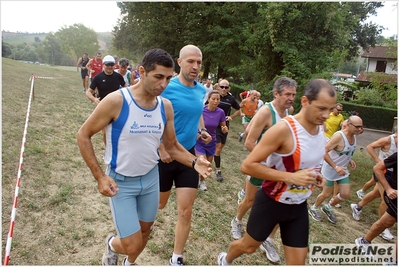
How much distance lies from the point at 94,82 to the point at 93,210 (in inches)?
134

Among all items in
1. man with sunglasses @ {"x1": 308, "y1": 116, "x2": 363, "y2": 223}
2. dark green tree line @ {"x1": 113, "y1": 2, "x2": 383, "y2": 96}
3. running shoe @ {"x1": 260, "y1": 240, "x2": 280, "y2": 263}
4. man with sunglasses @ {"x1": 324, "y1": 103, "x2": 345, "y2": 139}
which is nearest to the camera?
running shoe @ {"x1": 260, "y1": 240, "x2": 280, "y2": 263}

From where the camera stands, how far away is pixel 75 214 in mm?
4188

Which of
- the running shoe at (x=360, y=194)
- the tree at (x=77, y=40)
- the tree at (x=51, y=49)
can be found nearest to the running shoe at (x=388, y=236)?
the running shoe at (x=360, y=194)

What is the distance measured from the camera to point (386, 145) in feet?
16.3

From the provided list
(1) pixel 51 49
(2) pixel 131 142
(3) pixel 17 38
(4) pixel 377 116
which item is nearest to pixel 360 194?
(2) pixel 131 142

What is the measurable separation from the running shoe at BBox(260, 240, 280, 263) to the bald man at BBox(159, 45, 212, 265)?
1.27m

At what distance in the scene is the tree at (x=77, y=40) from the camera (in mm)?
74438

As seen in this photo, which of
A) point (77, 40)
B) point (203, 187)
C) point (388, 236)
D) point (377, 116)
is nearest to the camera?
point (388, 236)

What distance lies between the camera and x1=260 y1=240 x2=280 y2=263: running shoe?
3879 millimetres

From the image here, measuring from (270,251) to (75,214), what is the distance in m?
2.78

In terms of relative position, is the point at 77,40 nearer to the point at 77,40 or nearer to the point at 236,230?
the point at 77,40

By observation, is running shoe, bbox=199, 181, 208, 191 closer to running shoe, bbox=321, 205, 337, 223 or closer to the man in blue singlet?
running shoe, bbox=321, 205, 337, 223

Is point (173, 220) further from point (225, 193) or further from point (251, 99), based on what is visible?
point (251, 99)

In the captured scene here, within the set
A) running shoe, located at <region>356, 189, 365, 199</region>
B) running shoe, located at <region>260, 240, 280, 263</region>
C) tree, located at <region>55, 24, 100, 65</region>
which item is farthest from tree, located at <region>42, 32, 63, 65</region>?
running shoe, located at <region>260, 240, 280, 263</region>
